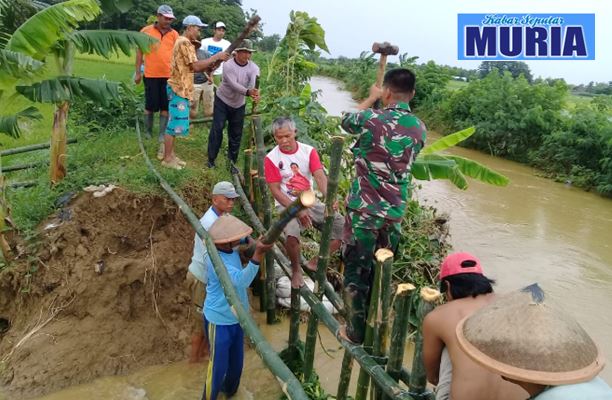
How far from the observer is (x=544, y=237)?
9602 millimetres

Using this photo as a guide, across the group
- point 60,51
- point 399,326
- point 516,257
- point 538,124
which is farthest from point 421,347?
point 538,124

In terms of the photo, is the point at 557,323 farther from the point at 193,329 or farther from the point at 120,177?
the point at 120,177

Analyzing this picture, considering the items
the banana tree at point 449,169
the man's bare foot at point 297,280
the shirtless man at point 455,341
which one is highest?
the banana tree at point 449,169

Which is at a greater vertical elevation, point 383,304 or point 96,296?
point 383,304

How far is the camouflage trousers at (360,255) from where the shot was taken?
3.17m

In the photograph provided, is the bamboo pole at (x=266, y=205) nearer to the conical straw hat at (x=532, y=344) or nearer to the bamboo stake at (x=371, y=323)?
the bamboo stake at (x=371, y=323)

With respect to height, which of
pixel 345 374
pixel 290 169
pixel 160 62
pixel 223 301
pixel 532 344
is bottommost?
pixel 345 374

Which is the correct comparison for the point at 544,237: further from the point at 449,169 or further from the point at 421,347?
the point at 421,347

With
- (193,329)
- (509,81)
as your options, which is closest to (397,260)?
(193,329)

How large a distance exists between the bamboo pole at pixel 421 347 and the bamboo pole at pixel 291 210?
0.70 m

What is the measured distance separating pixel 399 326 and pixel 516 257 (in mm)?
6646

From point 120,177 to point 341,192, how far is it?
2.71m

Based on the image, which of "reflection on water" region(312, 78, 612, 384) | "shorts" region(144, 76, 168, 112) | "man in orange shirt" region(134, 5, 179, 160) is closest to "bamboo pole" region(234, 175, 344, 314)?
"man in orange shirt" region(134, 5, 179, 160)

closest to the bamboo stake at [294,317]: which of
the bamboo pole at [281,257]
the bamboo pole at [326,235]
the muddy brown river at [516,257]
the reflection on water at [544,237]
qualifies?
the bamboo pole at [281,257]
